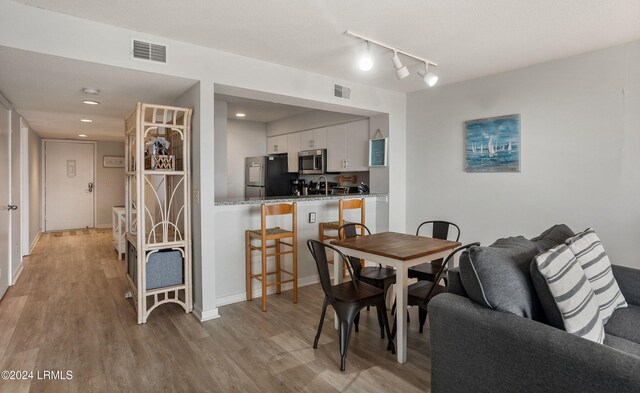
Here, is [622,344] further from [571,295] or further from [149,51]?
[149,51]

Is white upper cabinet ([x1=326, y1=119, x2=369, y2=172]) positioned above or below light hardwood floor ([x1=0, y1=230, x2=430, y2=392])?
above

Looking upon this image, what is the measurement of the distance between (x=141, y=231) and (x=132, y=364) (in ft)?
3.61

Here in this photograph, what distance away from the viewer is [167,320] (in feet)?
10.4

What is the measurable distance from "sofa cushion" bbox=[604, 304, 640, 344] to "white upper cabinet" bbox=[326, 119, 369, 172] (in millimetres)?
3328

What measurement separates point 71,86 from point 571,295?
165 inches

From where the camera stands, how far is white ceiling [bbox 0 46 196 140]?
2732 mm

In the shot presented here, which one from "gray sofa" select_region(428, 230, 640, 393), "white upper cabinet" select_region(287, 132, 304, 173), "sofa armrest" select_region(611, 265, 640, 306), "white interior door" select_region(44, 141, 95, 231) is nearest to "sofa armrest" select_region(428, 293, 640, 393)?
"gray sofa" select_region(428, 230, 640, 393)

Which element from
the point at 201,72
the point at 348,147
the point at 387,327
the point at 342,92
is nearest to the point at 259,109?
the point at 348,147

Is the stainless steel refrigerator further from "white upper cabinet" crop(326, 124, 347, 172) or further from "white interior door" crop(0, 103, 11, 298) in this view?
"white interior door" crop(0, 103, 11, 298)

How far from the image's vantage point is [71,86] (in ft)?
11.1

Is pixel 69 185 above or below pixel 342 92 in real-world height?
below

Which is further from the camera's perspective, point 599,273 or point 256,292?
point 256,292

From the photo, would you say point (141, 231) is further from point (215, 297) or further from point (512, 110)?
point (512, 110)

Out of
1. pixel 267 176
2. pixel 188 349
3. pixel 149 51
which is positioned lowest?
pixel 188 349
